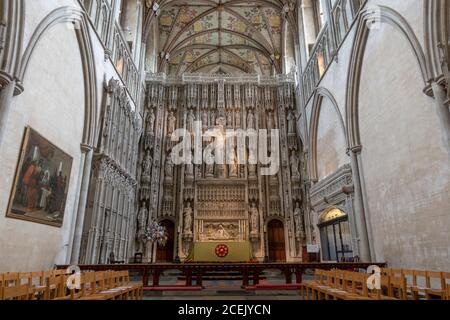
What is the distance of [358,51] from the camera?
1162 centimetres

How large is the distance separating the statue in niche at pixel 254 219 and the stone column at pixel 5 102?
15373 millimetres

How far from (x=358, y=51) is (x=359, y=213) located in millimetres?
6136

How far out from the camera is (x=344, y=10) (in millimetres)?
13086

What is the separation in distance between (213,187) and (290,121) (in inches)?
280

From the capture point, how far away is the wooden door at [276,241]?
20.1m

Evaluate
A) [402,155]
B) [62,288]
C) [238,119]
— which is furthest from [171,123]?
[62,288]

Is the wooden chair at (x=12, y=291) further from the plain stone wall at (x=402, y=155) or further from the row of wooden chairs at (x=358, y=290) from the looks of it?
the plain stone wall at (x=402, y=155)

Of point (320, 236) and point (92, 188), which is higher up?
point (92, 188)

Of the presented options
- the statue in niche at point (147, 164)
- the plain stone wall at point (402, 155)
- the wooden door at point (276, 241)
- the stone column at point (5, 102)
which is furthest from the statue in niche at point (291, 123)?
the stone column at point (5, 102)

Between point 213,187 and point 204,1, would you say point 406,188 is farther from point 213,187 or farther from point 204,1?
point 204,1

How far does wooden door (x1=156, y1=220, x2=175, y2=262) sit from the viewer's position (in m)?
19.9

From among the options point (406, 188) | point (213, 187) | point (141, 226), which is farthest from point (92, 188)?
point (406, 188)

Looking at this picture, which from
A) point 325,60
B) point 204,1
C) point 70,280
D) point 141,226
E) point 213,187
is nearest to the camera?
point 70,280

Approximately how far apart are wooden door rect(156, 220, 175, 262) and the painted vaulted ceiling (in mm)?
12406
